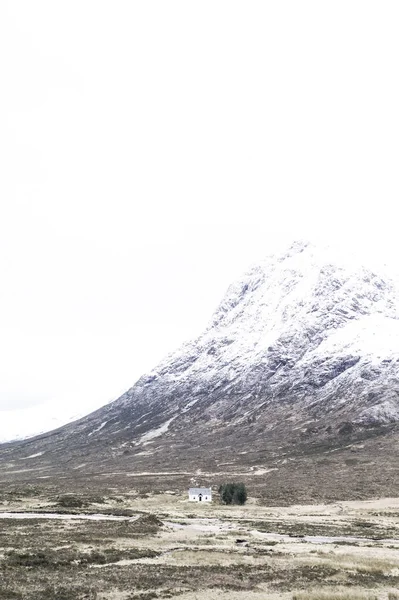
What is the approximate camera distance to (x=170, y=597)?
100 feet

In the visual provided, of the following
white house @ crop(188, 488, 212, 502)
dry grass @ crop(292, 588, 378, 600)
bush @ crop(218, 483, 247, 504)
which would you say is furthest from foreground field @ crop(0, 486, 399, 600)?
white house @ crop(188, 488, 212, 502)

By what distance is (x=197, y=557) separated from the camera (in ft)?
150

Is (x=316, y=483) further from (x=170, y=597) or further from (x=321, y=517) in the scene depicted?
(x=170, y=597)

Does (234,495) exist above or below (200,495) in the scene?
above

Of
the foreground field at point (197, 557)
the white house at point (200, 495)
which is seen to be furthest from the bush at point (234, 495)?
the foreground field at point (197, 557)

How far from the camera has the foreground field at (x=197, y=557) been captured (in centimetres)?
3244

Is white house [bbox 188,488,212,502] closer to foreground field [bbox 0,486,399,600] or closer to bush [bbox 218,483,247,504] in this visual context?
bush [bbox 218,483,247,504]

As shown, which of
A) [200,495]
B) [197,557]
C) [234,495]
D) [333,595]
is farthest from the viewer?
[200,495]

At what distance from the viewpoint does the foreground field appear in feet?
106

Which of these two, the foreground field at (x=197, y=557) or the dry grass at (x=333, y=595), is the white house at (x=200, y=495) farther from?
the dry grass at (x=333, y=595)

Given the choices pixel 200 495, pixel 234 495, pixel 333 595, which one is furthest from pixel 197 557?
pixel 200 495

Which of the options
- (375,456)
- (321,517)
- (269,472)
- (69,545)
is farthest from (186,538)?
(375,456)

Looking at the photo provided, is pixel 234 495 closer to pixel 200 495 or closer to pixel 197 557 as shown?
pixel 200 495

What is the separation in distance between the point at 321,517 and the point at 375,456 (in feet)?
380
